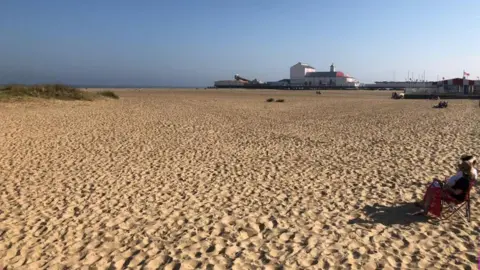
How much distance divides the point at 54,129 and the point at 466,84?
173 ft

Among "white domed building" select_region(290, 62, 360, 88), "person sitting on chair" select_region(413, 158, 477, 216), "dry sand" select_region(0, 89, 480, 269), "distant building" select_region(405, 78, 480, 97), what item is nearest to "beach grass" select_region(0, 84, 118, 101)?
"dry sand" select_region(0, 89, 480, 269)

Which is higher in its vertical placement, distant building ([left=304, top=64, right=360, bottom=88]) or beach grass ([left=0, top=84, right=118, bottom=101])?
distant building ([left=304, top=64, right=360, bottom=88])

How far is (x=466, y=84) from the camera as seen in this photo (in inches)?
1962

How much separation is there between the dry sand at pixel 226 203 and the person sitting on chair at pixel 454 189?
0.96 feet

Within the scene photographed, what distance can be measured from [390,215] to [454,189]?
106cm

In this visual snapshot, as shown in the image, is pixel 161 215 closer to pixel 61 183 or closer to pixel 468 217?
pixel 61 183

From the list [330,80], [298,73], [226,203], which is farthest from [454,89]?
[298,73]

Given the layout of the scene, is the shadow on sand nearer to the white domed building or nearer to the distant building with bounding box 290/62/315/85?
the white domed building

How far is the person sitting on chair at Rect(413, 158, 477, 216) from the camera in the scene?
5598 millimetres

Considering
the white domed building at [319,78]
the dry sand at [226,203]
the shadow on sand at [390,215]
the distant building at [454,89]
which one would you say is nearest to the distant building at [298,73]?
the white domed building at [319,78]

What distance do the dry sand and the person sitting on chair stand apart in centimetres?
29

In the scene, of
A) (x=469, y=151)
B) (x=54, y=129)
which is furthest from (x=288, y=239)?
(x=54, y=129)

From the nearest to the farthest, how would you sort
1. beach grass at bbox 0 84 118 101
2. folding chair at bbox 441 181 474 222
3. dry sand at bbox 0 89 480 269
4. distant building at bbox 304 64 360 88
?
1. dry sand at bbox 0 89 480 269
2. folding chair at bbox 441 181 474 222
3. beach grass at bbox 0 84 118 101
4. distant building at bbox 304 64 360 88

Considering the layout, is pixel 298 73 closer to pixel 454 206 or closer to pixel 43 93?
pixel 43 93
